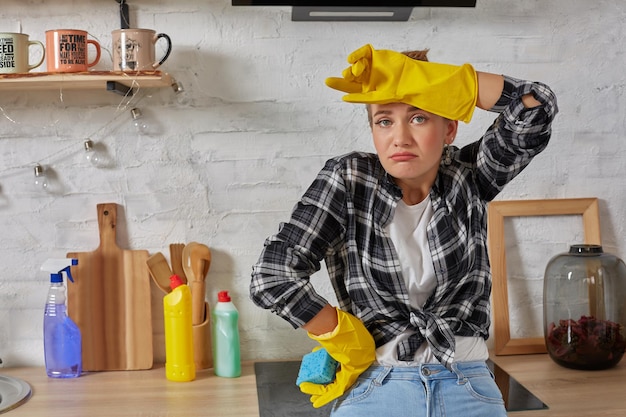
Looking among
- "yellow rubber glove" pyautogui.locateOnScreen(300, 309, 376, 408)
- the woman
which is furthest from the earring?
"yellow rubber glove" pyautogui.locateOnScreen(300, 309, 376, 408)

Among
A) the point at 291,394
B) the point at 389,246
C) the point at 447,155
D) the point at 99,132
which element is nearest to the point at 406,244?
the point at 389,246

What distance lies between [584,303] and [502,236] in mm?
255

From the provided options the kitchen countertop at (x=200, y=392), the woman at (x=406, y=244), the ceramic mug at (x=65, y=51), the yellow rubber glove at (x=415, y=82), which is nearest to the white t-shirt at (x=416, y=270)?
the woman at (x=406, y=244)

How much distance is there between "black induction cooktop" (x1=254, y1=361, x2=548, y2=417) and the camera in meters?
1.79

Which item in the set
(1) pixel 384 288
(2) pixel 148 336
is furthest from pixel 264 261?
(2) pixel 148 336

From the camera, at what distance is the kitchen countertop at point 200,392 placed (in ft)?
5.74

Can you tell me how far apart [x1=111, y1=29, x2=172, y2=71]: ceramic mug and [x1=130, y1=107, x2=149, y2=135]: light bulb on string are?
0.58ft

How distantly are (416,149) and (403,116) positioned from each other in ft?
0.20

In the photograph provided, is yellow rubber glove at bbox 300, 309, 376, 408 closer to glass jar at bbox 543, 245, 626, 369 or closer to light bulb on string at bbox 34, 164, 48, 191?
glass jar at bbox 543, 245, 626, 369

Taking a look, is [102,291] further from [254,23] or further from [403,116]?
[403,116]

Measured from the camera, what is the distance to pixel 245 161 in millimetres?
2100

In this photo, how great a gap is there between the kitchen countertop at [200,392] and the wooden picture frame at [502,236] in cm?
5

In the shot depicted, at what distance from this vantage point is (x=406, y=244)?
4.98 ft

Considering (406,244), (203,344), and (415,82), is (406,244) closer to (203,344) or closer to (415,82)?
(415,82)
